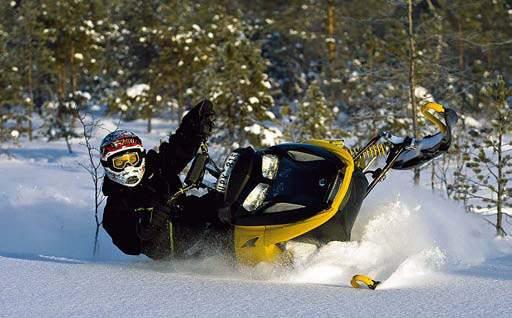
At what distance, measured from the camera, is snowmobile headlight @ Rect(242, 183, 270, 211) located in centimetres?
438

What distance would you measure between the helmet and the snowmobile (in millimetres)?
355

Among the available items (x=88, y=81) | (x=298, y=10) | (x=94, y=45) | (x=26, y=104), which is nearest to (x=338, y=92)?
(x=298, y=10)

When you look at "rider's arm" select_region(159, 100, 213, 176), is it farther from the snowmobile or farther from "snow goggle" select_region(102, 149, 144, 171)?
the snowmobile

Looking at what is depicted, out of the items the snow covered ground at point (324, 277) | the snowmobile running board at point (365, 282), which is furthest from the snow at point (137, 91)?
the snowmobile running board at point (365, 282)

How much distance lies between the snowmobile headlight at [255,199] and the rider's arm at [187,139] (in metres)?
1.06

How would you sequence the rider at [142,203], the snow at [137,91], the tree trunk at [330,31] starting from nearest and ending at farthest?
the rider at [142,203], the snow at [137,91], the tree trunk at [330,31]

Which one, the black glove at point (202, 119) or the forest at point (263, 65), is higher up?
the forest at point (263, 65)

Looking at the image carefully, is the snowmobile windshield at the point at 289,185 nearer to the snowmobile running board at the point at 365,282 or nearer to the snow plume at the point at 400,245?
the snow plume at the point at 400,245

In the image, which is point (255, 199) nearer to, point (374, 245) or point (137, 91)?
point (374, 245)

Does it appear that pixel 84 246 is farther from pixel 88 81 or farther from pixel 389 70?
pixel 88 81

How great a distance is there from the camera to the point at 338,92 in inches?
1011

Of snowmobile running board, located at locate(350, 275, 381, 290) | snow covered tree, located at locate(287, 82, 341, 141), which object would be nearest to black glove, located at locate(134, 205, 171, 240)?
snowmobile running board, located at locate(350, 275, 381, 290)

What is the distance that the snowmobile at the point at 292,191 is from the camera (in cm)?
418

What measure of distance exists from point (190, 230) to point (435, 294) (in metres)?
2.12
